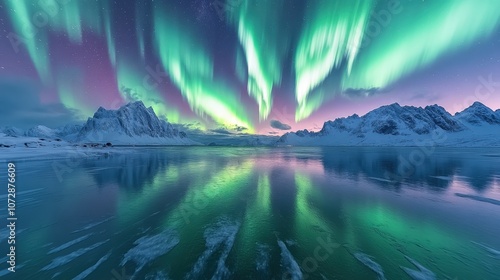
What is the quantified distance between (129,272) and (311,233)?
7871mm

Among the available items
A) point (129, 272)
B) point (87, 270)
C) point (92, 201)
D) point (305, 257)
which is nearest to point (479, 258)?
point (305, 257)

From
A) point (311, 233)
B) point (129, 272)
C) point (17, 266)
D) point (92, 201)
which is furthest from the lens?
point (92, 201)

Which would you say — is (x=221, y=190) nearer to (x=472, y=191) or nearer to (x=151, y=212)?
(x=151, y=212)

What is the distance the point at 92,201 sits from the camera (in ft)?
45.2

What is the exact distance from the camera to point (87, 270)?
638cm

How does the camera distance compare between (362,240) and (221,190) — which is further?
(221,190)

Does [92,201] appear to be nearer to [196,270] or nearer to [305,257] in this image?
[196,270]

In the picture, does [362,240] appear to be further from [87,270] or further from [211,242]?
[87,270]

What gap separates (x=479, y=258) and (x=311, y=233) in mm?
6583

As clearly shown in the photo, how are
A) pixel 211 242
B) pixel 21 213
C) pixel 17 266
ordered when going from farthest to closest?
→ 1. pixel 21 213
2. pixel 211 242
3. pixel 17 266

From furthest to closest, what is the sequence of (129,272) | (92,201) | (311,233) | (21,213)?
1. (92,201)
2. (21,213)
3. (311,233)
4. (129,272)

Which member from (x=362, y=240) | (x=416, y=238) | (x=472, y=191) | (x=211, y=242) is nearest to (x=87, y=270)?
(x=211, y=242)

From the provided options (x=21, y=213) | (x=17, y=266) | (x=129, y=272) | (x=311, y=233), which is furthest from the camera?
(x=21, y=213)

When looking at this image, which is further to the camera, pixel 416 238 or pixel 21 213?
pixel 21 213
